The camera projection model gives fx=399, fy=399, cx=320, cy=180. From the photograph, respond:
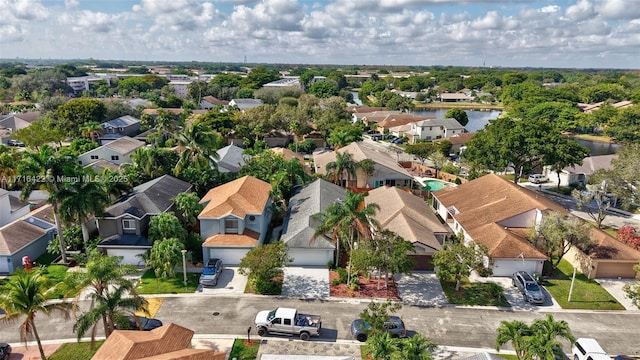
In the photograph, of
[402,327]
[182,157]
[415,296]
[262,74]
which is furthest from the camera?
[262,74]

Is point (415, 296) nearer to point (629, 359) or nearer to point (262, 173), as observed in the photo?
point (629, 359)

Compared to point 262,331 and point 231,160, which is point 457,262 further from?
point 231,160

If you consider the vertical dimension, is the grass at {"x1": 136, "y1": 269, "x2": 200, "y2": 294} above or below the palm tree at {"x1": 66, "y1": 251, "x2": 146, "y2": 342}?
below

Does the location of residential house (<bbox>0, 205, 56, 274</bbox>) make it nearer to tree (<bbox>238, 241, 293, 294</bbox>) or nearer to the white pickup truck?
tree (<bbox>238, 241, 293, 294</bbox>)

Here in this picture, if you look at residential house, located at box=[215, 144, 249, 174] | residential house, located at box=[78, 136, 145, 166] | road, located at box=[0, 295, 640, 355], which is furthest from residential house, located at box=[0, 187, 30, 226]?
residential house, located at box=[215, 144, 249, 174]

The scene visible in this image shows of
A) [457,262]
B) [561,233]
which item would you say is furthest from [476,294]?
[561,233]

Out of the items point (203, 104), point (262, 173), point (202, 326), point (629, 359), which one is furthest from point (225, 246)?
point (203, 104)

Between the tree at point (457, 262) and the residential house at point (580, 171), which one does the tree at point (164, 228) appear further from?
the residential house at point (580, 171)

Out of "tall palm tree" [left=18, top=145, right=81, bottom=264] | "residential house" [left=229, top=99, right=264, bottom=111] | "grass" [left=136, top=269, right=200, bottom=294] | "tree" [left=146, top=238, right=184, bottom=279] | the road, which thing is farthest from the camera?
"residential house" [left=229, top=99, right=264, bottom=111]
